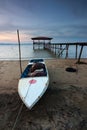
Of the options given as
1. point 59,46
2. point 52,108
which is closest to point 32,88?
point 52,108

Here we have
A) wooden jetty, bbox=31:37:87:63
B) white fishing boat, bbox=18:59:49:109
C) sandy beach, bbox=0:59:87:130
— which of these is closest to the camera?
sandy beach, bbox=0:59:87:130

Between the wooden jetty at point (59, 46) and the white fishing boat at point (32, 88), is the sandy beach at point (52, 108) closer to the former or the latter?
the white fishing boat at point (32, 88)

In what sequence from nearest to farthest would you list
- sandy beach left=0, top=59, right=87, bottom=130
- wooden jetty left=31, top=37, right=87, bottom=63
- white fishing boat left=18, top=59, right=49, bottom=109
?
sandy beach left=0, top=59, right=87, bottom=130 < white fishing boat left=18, top=59, right=49, bottom=109 < wooden jetty left=31, top=37, right=87, bottom=63

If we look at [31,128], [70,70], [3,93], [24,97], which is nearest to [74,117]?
[31,128]

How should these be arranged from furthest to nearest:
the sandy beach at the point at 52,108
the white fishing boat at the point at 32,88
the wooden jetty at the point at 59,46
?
1. the wooden jetty at the point at 59,46
2. the white fishing boat at the point at 32,88
3. the sandy beach at the point at 52,108

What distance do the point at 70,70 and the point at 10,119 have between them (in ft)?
20.9

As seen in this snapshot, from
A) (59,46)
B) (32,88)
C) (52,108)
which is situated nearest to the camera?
(52,108)

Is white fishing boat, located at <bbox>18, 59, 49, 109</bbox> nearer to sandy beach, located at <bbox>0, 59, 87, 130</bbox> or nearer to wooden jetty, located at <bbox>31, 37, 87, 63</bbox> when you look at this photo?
sandy beach, located at <bbox>0, 59, 87, 130</bbox>

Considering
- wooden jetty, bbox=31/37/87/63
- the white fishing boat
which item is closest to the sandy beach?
the white fishing boat

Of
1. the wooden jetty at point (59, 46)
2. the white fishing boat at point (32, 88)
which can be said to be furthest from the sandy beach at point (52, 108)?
the wooden jetty at point (59, 46)

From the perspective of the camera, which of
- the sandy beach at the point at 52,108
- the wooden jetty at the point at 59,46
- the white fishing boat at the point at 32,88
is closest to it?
the sandy beach at the point at 52,108

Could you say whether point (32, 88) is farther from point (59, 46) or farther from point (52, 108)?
point (59, 46)

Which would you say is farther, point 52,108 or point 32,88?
point 32,88

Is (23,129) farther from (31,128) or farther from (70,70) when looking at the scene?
(70,70)
